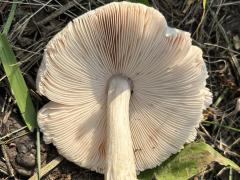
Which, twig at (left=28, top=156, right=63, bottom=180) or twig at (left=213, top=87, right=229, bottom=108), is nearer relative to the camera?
twig at (left=28, top=156, right=63, bottom=180)

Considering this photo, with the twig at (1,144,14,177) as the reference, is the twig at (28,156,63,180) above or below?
below

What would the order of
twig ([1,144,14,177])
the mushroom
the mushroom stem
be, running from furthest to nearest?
1. twig ([1,144,14,177])
2. the mushroom stem
3. the mushroom

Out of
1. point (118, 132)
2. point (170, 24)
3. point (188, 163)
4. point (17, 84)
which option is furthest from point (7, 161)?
point (170, 24)

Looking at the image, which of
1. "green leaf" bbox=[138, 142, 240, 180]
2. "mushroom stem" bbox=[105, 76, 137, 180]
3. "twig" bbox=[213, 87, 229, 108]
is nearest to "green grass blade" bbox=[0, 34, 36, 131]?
"mushroom stem" bbox=[105, 76, 137, 180]

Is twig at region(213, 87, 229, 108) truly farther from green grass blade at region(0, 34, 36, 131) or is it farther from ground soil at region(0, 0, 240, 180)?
green grass blade at region(0, 34, 36, 131)

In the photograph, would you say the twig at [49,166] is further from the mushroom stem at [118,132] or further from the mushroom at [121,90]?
the mushroom stem at [118,132]

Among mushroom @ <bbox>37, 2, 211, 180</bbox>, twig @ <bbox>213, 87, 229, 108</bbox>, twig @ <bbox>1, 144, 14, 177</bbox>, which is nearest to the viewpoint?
mushroom @ <bbox>37, 2, 211, 180</bbox>

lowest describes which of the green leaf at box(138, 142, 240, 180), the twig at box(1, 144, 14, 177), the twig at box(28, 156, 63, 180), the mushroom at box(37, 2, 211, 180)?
the green leaf at box(138, 142, 240, 180)
